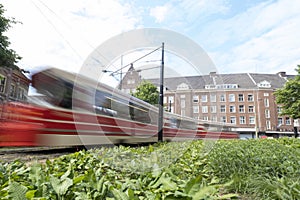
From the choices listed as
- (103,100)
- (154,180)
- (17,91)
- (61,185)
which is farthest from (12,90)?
(154,180)

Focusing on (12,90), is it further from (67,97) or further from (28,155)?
(28,155)

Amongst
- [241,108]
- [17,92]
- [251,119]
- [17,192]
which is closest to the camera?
[17,192]

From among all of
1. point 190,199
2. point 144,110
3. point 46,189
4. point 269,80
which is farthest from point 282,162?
point 269,80

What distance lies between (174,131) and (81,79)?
8.91 m

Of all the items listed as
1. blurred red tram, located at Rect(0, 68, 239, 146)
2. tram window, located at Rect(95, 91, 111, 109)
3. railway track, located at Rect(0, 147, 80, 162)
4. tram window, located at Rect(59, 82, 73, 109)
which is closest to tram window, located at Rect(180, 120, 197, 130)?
blurred red tram, located at Rect(0, 68, 239, 146)

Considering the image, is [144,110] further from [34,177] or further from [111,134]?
[34,177]

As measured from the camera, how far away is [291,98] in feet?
86.1

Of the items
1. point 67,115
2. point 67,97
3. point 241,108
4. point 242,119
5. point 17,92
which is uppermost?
point 241,108

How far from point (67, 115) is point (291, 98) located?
28819mm

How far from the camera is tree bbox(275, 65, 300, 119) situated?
25072 mm

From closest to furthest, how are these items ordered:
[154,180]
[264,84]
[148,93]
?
[154,180] → [148,93] → [264,84]

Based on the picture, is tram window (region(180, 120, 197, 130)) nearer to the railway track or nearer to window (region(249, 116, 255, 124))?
the railway track

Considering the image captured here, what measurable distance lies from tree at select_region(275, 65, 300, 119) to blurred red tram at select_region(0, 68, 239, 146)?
2440cm

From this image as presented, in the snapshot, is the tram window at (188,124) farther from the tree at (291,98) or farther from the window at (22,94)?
the tree at (291,98)
